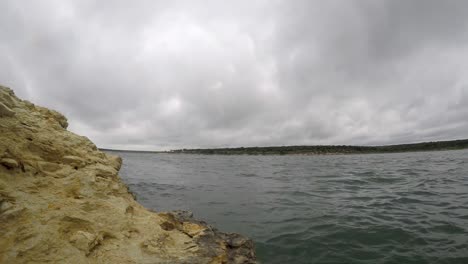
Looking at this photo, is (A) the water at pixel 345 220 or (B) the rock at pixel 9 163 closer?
(B) the rock at pixel 9 163

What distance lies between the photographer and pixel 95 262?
362 centimetres

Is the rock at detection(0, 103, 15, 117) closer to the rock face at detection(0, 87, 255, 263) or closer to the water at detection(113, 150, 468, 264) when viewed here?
the rock face at detection(0, 87, 255, 263)

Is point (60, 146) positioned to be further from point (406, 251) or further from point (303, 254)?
point (406, 251)

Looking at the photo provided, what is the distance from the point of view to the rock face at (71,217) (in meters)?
3.61

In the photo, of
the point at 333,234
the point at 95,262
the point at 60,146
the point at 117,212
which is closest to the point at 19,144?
the point at 60,146

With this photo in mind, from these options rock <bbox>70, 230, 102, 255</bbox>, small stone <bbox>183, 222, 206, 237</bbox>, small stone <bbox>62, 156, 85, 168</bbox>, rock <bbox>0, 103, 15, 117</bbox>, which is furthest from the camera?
small stone <bbox>62, 156, 85, 168</bbox>

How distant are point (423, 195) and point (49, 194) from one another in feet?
48.3

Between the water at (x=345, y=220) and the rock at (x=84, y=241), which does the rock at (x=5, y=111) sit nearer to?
the rock at (x=84, y=241)

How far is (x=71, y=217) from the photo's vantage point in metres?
4.12

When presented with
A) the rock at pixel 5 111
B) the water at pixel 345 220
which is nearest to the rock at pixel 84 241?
the rock at pixel 5 111

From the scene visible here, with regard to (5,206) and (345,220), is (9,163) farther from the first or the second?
(345,220)

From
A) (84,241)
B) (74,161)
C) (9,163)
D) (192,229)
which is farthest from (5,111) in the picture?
(192,229)

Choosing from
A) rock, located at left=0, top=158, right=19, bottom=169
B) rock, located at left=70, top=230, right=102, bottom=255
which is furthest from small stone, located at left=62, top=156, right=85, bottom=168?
rock, located at left=70, top=230, right=102, bottom=255

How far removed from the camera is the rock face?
3611 mm
